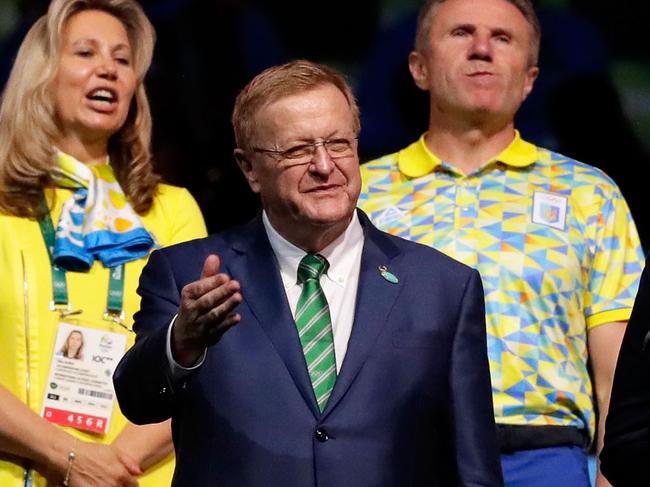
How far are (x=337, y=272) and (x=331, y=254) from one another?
47 millimetres

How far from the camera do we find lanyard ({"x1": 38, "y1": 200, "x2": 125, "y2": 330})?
4.28 metres

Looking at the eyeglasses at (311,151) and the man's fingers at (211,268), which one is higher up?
the eyeglasses at (311,151)

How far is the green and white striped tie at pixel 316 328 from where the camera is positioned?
3492 millimetres

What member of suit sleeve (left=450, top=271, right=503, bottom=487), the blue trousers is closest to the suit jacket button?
suit sleeve (left=450, top=271, right=503, bottom=487)

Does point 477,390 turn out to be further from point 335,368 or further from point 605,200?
point 605,200

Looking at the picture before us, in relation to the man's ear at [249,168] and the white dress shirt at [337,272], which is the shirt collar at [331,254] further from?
the man's ear at [249,168]

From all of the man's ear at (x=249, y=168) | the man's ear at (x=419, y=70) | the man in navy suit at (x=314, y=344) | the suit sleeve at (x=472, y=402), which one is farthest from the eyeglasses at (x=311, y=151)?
the man's ear at (x=419, y=70)

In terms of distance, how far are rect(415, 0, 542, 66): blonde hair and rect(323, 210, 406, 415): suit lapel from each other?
1187 millimetres

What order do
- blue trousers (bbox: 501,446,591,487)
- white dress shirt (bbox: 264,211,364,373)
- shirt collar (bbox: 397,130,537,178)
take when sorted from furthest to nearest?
shirt collar (bbox: 397,130,537,178), blue trousers (bbox: 501,446,591,487), white dress shirt (bbox: 264,211,364,373)

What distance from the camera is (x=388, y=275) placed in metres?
3.61

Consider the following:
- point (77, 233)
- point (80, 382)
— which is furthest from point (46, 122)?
point (80, 382)

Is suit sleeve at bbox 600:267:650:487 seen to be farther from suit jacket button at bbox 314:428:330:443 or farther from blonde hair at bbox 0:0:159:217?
blonde hair at bbox 0:0:159:217

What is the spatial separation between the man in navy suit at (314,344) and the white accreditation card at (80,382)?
66cm

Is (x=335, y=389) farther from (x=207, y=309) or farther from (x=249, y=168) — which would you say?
(x=249, y=168)
